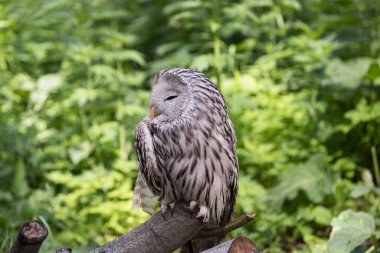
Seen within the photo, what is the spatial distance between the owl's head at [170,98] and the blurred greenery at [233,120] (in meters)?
1.86

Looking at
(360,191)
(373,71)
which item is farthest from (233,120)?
(360,191)

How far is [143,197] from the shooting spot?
3744 mm

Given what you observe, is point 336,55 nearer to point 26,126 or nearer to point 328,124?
point 328,124

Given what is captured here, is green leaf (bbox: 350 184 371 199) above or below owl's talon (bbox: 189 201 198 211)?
below

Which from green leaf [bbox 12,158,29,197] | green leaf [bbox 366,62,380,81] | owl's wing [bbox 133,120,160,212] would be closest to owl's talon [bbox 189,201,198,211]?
owl's wing [bbox 133,120,160,212]

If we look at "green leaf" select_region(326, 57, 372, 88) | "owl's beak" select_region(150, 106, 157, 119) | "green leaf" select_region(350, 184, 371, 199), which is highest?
"owl's beak" select_region(150, 106, 157, 119)

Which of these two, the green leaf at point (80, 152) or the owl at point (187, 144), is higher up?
the owl at point (187, 144)

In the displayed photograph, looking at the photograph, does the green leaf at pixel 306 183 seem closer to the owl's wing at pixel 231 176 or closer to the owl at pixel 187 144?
the owl's wing at pixel 231 176

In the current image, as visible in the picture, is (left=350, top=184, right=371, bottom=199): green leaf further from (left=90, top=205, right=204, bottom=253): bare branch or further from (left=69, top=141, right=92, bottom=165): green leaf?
(left=69, top=141, right=92, bottom=165): green leaf

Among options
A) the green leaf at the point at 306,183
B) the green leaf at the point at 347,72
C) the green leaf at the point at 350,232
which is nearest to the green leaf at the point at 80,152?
the green leaf at the point at 306,183

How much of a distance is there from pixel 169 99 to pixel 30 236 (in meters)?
0.91

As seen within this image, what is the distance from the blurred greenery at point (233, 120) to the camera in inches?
215

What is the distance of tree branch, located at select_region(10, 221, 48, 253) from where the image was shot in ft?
9.55

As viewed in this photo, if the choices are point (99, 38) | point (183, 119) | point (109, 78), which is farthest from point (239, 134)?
point (99, 38)
